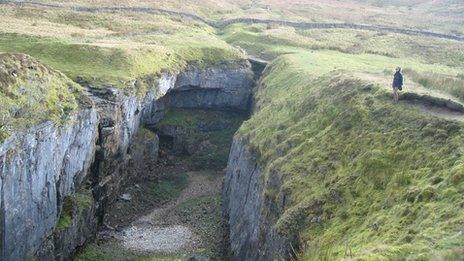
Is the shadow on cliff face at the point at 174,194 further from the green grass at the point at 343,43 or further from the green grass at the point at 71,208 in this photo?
the green grass at the point at 343,43

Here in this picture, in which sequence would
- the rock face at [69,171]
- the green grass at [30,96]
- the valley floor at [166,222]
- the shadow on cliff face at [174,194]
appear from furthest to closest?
1. the shadow on cliff face at [174,194]
2. the valley floor at [166,222]
3. the green grass at [30,96]
4. the rock face at [69,171]

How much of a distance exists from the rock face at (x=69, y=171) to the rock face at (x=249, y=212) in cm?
1085

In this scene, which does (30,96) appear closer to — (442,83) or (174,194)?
(174,194)

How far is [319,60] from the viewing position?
2564 inches

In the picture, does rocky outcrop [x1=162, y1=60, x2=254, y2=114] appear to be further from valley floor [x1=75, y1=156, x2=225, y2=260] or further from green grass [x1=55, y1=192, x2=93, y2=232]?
green grass [x1=55, y1=192, x2=93, y2=232]

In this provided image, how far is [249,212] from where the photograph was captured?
132 ft

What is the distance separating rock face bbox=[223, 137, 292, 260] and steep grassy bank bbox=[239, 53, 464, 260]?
44.1 inches

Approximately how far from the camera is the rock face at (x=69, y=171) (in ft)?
109

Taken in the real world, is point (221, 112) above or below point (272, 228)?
below

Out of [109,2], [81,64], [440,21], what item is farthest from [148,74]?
[440,21]

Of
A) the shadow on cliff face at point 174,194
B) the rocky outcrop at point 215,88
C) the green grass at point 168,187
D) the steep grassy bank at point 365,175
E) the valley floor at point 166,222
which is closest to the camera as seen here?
the steep grassy bank at point 365,175

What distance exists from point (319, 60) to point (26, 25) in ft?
118

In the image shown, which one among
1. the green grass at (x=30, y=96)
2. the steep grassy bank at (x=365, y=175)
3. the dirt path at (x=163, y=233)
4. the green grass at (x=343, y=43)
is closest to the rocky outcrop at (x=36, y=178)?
the green grass at (x=30, y=96)

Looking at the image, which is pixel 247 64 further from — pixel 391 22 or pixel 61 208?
pixel 391 22
